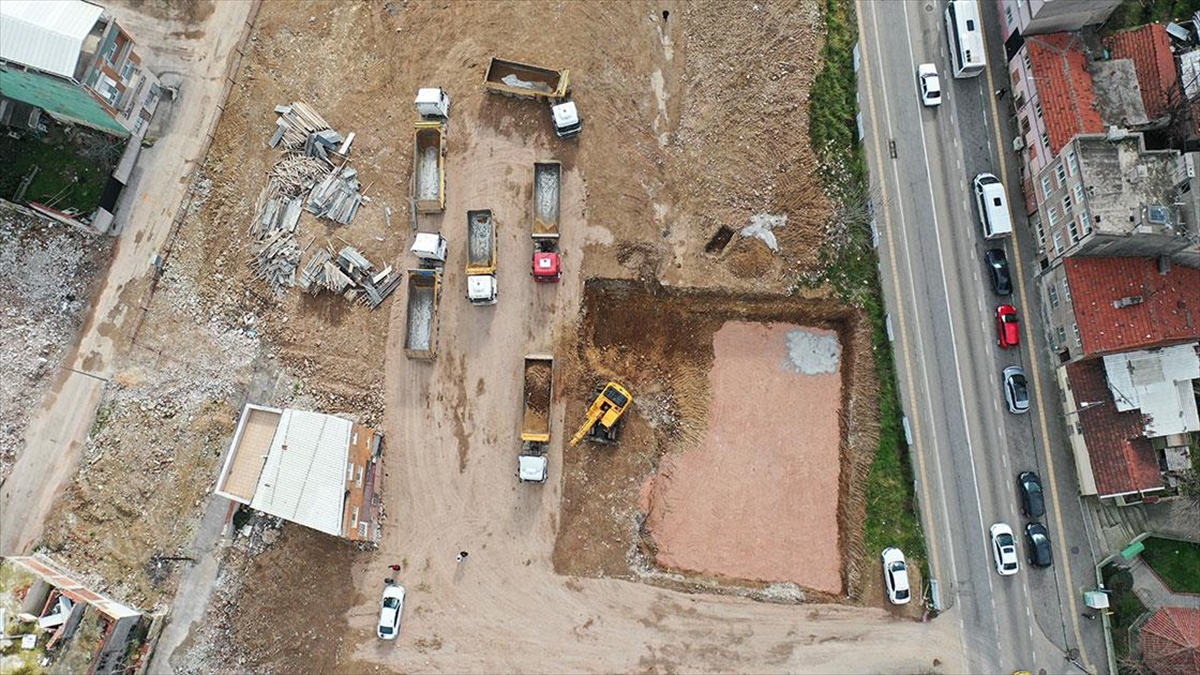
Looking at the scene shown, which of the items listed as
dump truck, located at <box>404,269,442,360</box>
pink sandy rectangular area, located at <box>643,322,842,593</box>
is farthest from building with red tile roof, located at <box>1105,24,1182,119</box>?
dump truck, located at <box>404,269,442,360</box>

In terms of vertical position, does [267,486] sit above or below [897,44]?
below

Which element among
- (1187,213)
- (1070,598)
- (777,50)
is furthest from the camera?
(777,50)

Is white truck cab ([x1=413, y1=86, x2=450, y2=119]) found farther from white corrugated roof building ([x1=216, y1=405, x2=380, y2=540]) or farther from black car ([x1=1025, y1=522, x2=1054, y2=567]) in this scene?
black car ([x1=1025, y1=522, x2=1054, y2=567])

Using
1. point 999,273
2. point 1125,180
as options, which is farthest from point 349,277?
point 1125,180

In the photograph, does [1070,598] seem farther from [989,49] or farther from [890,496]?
[989,49]

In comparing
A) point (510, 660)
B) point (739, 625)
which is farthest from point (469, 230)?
point (739, 625)

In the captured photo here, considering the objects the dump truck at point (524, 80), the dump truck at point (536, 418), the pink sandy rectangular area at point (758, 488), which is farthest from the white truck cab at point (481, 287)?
the pink sandy rectangular area at point (758, 488)

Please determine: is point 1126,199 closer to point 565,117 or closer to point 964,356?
point 964,356
